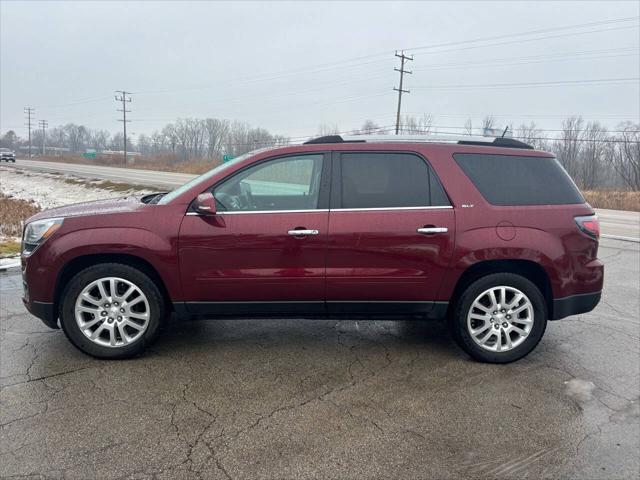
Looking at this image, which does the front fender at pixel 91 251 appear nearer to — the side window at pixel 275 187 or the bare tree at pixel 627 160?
the side window at pixel 275 187

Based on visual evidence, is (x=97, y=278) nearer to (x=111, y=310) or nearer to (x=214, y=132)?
(x=111, y=310)

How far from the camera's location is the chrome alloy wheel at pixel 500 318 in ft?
13.0

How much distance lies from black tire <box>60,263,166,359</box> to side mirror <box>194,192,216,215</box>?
723 mm

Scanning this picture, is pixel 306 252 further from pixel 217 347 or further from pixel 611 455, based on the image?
pixel 611 455

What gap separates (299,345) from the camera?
432 centimetres

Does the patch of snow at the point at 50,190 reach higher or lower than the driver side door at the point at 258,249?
lower

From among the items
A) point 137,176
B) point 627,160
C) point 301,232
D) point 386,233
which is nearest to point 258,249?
point 301,232

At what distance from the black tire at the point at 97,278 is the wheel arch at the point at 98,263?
0.20 feet

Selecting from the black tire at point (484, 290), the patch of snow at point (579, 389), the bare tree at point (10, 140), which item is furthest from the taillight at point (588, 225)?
the bare tree at point (10, 140)

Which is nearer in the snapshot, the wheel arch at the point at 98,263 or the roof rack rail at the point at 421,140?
the wheel arch at the point at 98,263

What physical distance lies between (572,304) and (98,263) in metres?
3.94

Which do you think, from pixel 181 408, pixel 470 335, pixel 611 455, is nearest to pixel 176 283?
pixel 181 408

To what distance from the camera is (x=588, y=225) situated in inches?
158

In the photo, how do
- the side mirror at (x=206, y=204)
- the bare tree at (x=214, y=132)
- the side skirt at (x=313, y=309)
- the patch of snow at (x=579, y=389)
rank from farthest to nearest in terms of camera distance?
1. the bare tree at (x=214, y=132)
2. the side skirt at (x=313, y=309)
3. the side mirror at (x=206, y=204)
4. the patch of snow at (x=579, y=389)
